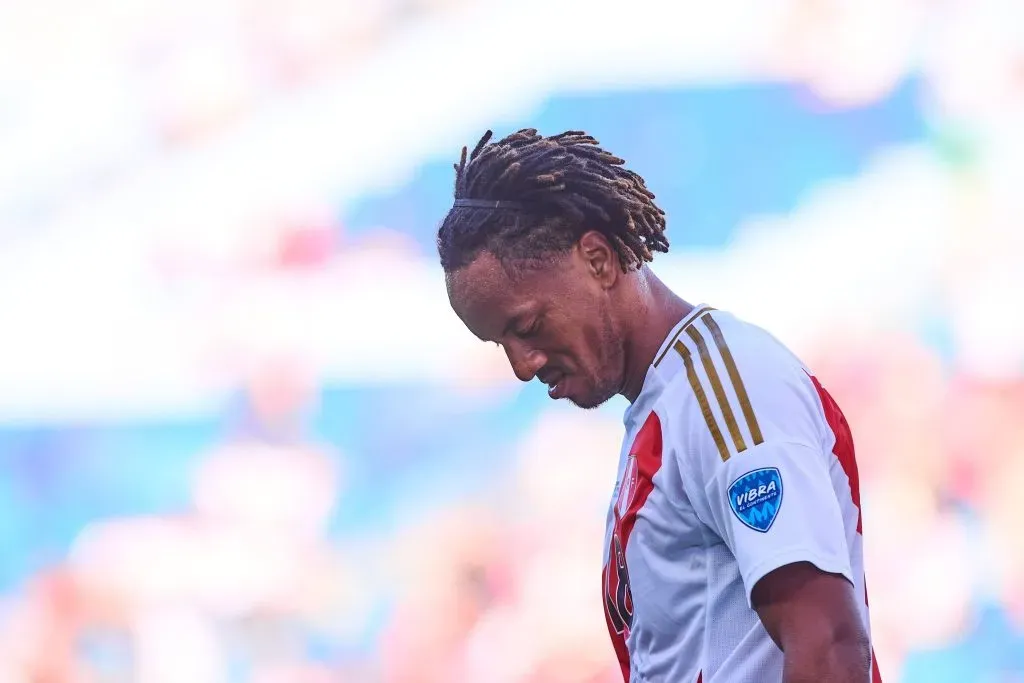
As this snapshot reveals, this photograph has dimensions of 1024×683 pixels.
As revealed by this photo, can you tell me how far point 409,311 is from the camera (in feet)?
10.8

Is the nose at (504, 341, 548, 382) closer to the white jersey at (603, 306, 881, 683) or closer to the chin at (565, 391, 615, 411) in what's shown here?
the chin at (565, 391, 615, 411)

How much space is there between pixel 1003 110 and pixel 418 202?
152 cm

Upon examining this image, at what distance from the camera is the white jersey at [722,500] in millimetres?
1260

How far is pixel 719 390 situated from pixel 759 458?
104 mm

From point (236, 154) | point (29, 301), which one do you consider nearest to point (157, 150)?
point (236, 154)

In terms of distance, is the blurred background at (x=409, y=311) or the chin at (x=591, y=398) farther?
the blurred background at (x=409, y=311)

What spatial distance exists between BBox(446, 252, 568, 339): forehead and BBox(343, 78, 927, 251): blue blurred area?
1648 millimetres

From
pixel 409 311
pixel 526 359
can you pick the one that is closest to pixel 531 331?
pixel 526 359

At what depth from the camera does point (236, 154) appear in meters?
3.31

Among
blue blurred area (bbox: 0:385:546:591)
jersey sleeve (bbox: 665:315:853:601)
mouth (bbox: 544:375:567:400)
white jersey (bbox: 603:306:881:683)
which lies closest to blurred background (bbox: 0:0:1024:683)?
blue blurred area (bbox: 0:385:546:591)

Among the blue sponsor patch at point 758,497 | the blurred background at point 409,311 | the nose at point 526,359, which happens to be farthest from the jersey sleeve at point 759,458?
the blurred background at point 409,311

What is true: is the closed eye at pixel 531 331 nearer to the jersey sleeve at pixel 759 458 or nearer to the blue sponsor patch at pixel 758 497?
the jersey sleeve at pixel 759 458

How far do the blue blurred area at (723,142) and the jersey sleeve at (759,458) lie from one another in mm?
1882

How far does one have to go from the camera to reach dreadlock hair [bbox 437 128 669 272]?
5.28 ft
